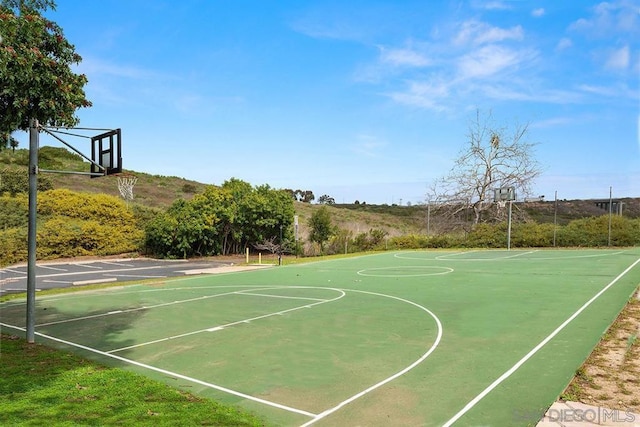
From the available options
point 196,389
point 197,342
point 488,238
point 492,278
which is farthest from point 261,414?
point 488,238

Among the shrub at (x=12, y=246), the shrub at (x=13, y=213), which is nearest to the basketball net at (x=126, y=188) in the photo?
the shrub at (x=13, y=213)

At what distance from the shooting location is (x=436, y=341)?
766 centimetres

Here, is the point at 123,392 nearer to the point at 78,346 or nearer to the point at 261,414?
the point at 261,414

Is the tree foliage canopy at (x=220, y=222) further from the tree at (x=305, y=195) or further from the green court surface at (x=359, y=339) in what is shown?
the tree at (x=305, y=195)

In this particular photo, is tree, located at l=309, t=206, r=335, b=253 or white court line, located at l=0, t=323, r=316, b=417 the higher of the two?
tree, located at l=309, t=206, r=335, b=253

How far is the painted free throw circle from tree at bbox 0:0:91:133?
12.4 meters

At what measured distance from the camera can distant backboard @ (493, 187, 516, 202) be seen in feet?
96.2

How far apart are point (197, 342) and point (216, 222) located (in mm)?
21413

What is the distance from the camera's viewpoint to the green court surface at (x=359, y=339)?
519 cm

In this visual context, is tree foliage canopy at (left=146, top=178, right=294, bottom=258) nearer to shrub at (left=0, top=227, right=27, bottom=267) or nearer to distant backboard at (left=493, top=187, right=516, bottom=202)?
shrub at (left=0, top=227, right=27, bottom=267)

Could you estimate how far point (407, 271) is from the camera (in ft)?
60.6

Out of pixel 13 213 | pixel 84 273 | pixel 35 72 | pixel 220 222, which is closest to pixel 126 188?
pixel 13 213

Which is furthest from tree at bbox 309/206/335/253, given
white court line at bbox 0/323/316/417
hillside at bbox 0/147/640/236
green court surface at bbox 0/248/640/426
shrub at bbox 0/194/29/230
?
white court line at bbox 0/323/316/417

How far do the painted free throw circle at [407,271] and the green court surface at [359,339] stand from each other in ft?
5.73
